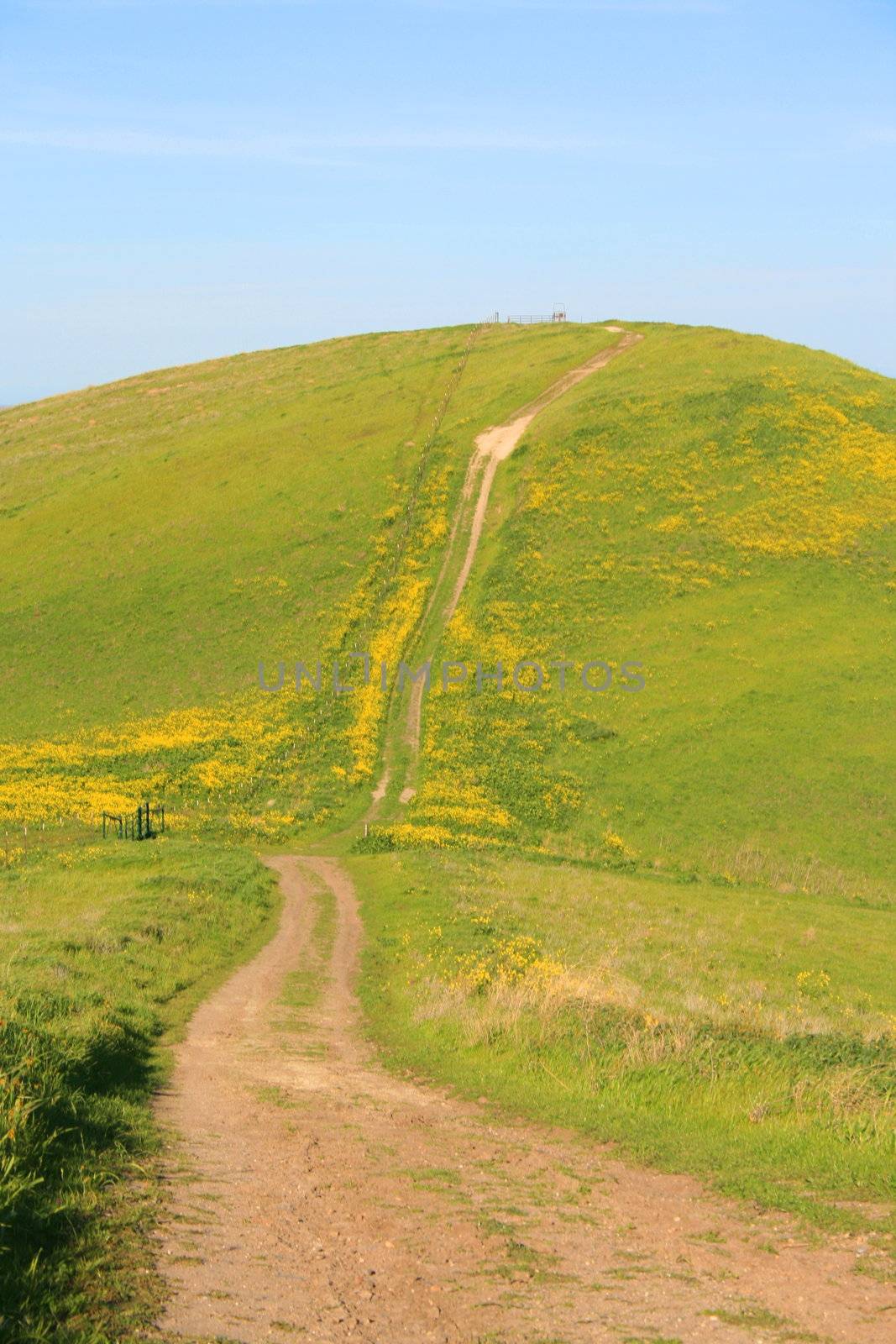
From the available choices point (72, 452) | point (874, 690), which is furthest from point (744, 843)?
point (72, 452)

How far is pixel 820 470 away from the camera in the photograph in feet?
255

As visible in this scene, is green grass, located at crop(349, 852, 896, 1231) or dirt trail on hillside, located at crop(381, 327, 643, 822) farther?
dirt trail on hillside, located at crop(381, 327, 643, 822)

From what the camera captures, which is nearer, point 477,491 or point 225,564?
point 225,564

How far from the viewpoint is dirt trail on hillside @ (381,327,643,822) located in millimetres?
57625

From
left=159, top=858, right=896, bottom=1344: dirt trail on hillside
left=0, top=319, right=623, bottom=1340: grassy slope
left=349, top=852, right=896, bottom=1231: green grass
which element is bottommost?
left=349, top=852, right=896, bottom=1231: green grass

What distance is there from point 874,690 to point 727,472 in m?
25.7

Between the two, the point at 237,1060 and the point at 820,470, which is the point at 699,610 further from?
the point at 237,1060

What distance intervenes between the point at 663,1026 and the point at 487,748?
3937cm

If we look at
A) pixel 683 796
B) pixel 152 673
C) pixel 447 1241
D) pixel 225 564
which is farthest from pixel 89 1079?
pixel 225 564

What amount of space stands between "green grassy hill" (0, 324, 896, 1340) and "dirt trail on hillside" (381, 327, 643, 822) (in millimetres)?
673

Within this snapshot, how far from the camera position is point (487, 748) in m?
55.7

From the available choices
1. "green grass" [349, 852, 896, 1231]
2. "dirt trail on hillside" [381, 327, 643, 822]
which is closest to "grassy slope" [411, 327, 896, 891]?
"dirt trail on hillside" [381, 327, 643, 822]

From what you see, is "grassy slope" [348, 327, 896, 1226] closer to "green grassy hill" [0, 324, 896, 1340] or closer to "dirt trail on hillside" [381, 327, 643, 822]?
"green grassy hill" [0, 324, 896, 1340]

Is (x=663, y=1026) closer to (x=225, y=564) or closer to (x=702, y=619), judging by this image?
(x=702, y=619)
